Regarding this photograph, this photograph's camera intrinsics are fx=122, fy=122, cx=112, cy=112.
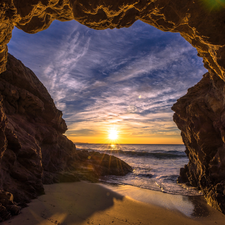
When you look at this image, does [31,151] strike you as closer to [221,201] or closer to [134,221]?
[134,221]

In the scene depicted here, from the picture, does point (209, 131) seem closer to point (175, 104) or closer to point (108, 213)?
point (175, 104)

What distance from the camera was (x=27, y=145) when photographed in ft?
27.3

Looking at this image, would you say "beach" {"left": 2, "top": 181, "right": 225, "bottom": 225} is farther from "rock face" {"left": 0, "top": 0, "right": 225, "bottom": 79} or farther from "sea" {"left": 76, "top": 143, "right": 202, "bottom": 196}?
"rock face" {"left": 0, "top": 0, "right": 225, "bottom": 79}

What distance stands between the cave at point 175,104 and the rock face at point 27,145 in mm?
59

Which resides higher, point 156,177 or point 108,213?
point 108,213

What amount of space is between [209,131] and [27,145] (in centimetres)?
1315

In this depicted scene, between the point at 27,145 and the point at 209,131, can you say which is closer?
the point at 27,145

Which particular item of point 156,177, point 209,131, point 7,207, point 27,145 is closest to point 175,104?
point 209,131

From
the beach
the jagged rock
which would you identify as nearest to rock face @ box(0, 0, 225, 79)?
the jagged rock

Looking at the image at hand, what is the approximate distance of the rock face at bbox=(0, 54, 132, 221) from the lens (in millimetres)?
6453

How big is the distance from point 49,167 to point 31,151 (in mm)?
4909

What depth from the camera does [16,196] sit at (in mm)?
6301

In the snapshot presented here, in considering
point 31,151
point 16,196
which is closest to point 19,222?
point 16,196

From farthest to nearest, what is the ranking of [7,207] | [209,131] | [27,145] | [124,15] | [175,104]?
[175,104] < [209,131] < [27,145] < [7,207] < [124,15]
